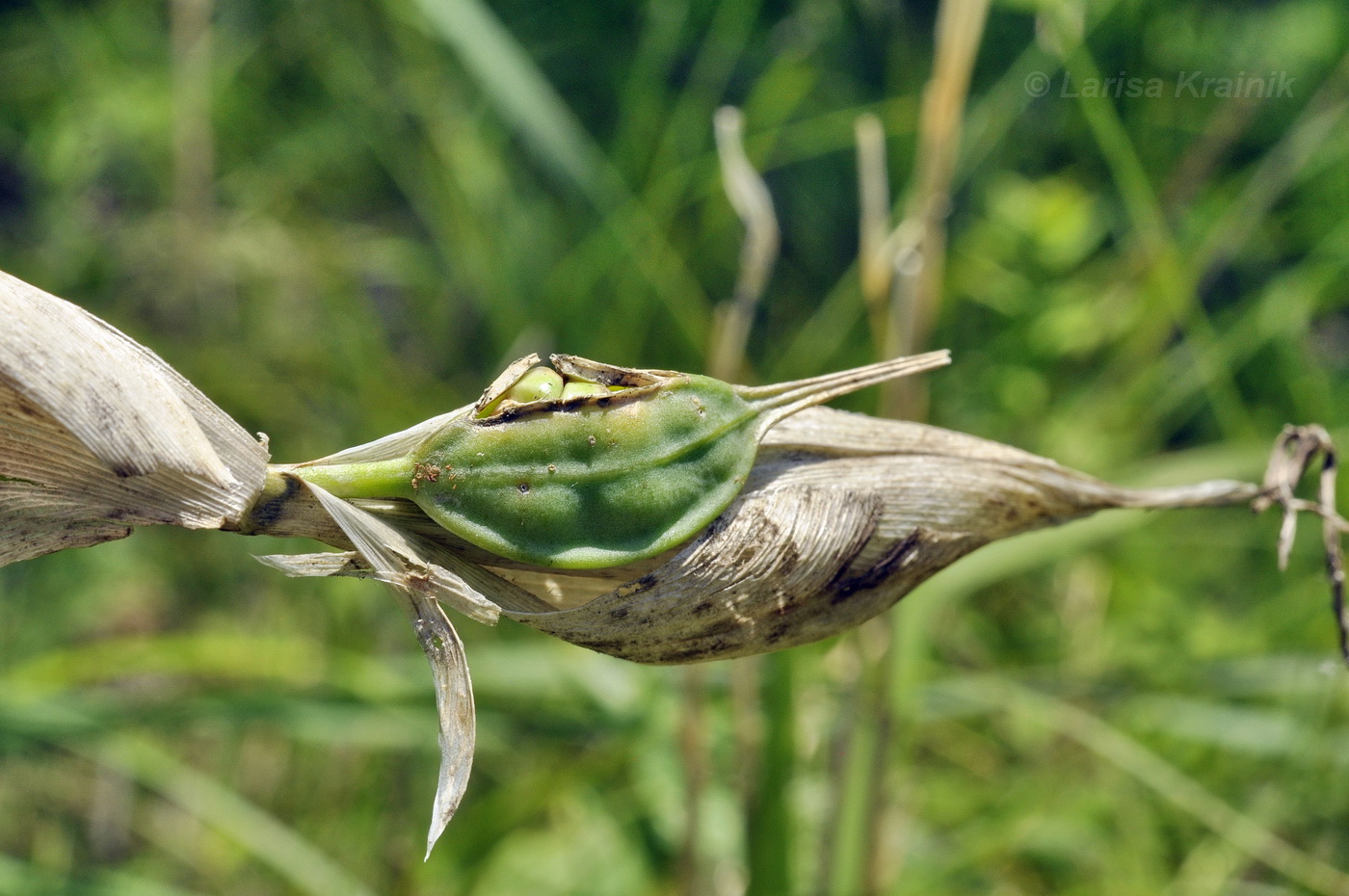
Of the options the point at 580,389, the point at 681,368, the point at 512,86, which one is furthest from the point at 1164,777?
the point at 512,86

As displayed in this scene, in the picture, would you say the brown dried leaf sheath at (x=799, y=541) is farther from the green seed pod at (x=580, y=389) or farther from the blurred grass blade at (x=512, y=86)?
the blurred grass blade at (x=512, y=86)

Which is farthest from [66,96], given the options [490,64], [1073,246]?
[1073,246]

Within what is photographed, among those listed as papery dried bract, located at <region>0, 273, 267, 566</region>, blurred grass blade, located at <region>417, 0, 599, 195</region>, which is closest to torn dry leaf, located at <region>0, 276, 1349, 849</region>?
papery dried bract, located at <region>0, 273, 267, 566</region>

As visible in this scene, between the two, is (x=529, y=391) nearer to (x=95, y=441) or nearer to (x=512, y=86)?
(x=95, y=441)

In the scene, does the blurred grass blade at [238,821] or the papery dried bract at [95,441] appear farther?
the blurred grass blade at [238,821]

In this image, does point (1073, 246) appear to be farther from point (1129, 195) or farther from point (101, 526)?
point (101, 526)

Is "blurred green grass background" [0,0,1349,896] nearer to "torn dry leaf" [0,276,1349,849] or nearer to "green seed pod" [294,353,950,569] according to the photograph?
"torn dry leaf" [0,276,1349,849]

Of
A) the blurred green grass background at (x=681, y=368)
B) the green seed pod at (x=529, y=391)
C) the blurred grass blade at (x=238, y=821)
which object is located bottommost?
the blurred grass blade at (x=238, y=821)

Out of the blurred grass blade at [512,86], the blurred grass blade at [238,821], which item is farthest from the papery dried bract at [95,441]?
the blurred grass blade at [512,86]
